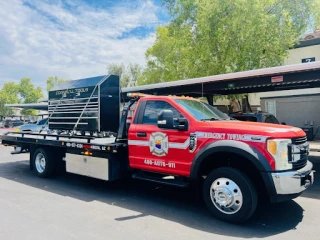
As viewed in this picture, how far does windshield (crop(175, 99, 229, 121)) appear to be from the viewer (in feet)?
17.2

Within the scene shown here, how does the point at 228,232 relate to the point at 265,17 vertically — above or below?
below

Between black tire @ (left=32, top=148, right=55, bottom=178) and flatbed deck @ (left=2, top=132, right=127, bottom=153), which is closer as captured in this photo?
flatbed deck @ (left=2, top=132, right=127, bottom=153)

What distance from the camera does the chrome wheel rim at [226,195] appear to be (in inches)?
173

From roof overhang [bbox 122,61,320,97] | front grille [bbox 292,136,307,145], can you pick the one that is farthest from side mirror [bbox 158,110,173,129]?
roof overhang [bbox 122,61,320,97]

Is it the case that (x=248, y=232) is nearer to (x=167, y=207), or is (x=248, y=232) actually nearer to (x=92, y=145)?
(x=167, y=207)

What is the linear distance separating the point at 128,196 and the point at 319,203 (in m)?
3.85

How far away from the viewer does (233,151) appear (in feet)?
14.3

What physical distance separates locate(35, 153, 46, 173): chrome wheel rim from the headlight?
20.2 feet

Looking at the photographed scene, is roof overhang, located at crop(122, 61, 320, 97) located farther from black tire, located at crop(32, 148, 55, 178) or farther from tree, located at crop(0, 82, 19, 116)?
tree, located at crop(0, 82, 19, 116)

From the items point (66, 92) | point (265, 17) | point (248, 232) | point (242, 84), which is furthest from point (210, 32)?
point (248, 232)

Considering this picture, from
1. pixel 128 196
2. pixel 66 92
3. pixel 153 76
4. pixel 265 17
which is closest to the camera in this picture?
pixel 128 196

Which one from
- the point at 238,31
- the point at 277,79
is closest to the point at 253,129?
the point at 277,79

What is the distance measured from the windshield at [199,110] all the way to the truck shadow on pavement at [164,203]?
174 cm

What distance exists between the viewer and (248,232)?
4152mm
